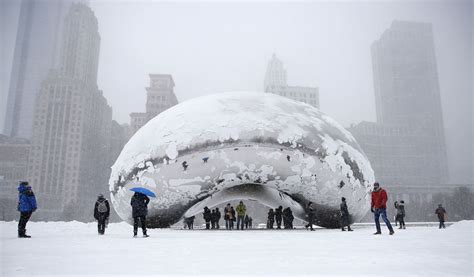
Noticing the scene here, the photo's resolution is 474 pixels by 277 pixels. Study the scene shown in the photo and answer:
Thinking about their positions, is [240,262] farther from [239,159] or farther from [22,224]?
[239,159]

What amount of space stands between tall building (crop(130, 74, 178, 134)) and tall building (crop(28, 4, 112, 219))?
Answer: 688 inches

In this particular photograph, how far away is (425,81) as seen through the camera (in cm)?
14575

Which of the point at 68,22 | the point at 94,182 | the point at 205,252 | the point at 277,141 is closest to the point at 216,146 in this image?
the point at 277,141

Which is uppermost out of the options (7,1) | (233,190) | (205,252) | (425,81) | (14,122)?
(425,81)

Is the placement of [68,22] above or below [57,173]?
above

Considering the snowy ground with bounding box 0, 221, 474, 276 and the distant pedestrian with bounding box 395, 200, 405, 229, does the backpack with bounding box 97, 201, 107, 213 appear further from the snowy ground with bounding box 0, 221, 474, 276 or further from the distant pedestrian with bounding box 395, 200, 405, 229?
the distant pedestrian with bounding box 395, 200, 405, 229

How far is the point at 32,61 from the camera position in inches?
5162

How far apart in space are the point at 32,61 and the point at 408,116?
154m

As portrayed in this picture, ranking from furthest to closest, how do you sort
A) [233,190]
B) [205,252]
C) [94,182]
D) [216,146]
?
[94,182] → [233,190] → [216,146] → [205,252]

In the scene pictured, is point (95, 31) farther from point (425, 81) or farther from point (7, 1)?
point (7, 1)

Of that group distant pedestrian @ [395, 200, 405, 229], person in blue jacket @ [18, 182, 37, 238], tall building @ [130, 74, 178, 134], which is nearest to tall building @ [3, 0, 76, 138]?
tall building @ [130, 74, 178, 134]

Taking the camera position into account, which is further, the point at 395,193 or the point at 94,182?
the point at 94,182

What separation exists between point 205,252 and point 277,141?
673 cm

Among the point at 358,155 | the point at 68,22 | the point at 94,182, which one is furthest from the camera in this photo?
the point at 68,22
